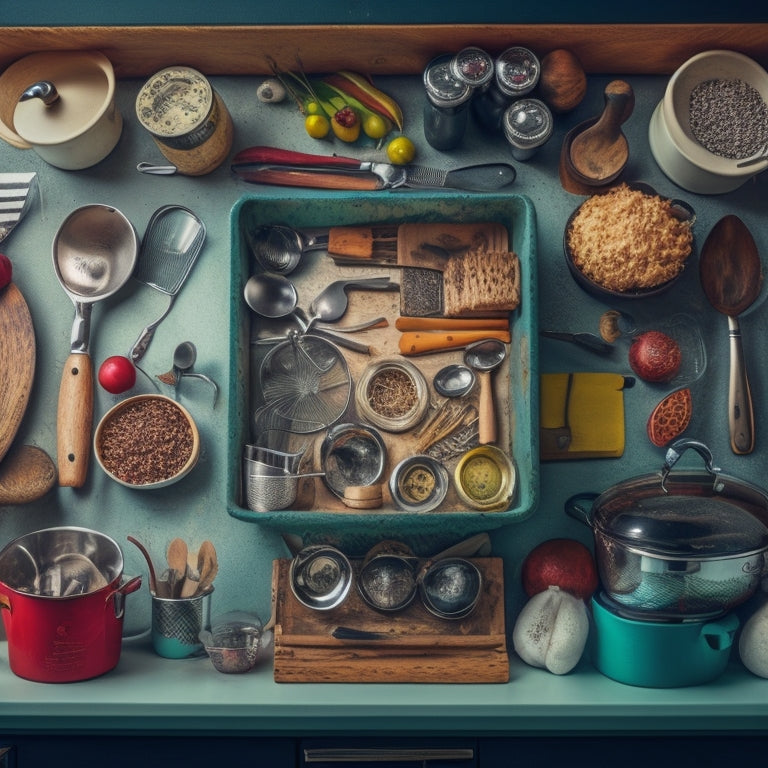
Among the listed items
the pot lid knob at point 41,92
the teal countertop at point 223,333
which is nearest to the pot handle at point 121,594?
the teal countertop at point 223,333

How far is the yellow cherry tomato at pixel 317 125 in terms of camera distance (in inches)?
67.4

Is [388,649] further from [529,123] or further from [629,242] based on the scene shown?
[529,123]

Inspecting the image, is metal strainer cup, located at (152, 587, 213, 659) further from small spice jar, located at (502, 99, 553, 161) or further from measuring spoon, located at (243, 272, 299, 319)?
small spice jar, located at (502, 99, 553, 161)

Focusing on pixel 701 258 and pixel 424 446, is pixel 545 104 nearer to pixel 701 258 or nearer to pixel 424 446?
pixel 701 258

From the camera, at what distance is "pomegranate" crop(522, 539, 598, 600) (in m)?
1.63

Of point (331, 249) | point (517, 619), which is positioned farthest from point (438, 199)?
point (517, 619)

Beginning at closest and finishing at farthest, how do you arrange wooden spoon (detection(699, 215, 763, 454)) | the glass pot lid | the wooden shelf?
the glass pot lid → the wooden shelf → wooden spoon (detection(699, 215, 763, 454))

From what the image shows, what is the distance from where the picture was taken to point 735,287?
1688 millimetres

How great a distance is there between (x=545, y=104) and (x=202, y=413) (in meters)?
0.90

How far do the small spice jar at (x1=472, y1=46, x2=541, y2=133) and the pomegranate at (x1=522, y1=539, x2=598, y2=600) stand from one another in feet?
2.79

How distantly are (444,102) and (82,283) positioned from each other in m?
0.80

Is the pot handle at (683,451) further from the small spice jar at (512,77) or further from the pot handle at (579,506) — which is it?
the small spice jar at (512,77)

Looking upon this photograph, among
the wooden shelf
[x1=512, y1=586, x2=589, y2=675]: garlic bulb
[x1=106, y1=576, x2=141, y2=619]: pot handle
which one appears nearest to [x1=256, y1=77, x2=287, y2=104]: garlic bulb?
the wooden shelf

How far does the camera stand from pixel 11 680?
153 cm
